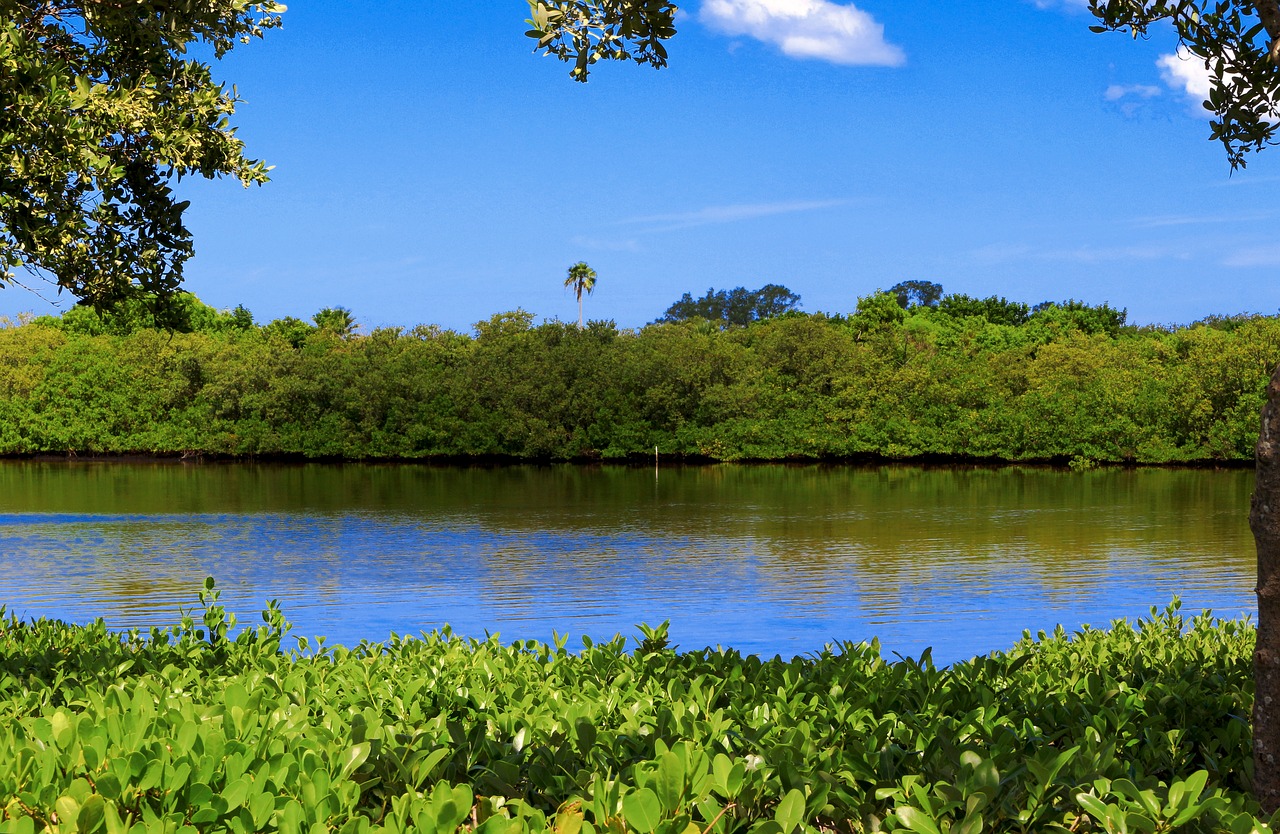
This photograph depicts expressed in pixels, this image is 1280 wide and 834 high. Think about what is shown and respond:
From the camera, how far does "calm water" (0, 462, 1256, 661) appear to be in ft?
50.3

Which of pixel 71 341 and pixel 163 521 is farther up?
pixel 71 341

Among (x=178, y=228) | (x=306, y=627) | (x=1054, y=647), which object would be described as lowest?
(x=306, y=627)

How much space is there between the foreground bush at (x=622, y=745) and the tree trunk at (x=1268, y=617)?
0.18m

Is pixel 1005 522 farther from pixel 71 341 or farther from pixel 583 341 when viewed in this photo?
pixel 71 341

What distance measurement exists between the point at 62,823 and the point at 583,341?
196 ft

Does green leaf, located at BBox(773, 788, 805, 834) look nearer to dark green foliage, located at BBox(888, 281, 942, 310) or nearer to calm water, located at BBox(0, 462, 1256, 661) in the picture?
calm water, located at BBox(0, 462, 1256, 661)

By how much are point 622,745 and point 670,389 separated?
56.0 meters

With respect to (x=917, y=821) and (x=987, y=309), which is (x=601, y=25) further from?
(x=987, y=309)

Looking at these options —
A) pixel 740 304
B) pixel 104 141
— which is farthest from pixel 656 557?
pixel 740 304

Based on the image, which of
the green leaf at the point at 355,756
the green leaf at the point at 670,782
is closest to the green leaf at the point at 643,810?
the green leaf at the point at 670,782

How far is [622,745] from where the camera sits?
12.8ft

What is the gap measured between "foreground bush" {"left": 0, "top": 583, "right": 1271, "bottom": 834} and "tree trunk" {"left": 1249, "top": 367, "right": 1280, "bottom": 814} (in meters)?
0.18

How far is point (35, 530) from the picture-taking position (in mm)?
26828

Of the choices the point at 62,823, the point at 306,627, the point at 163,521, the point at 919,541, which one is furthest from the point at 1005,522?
the point at 62,823
